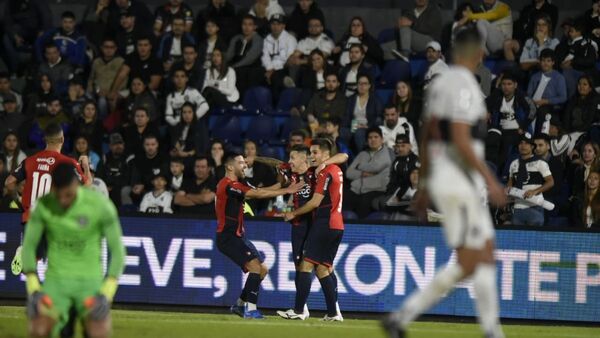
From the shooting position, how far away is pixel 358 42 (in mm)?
18062

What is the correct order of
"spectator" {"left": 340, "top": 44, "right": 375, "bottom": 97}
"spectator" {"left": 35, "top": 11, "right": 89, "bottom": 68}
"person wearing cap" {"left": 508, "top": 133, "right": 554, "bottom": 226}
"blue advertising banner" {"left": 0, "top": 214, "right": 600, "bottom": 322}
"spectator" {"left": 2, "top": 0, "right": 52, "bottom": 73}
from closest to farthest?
"blue advertising banner" {"left": 0, "top": 214, "right": 600, "bottom": 322} → "person wearing cap" {"left": 508, "top": 133, "right": 554, "bottom": 226} → "spectator" {"left": 340, "top": 44, "right": 375, "bottom": 97} → "spectator" {"left": 35, "top": 11, "right": 89, "bottom": 68} → "spectator" {"left": 2, "top": 0, "right": 52, "bottom": 73}

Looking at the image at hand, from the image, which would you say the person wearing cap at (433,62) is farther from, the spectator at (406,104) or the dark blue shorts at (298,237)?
the dark blue shorts at (298,237)

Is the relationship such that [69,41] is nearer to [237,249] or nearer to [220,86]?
[220,86]

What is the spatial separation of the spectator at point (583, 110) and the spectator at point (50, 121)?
7314 millimetres

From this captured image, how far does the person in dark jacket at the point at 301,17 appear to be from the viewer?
1888cm

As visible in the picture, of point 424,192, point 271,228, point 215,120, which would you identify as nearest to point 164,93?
point 215,120

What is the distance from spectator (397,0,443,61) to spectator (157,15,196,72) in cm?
330

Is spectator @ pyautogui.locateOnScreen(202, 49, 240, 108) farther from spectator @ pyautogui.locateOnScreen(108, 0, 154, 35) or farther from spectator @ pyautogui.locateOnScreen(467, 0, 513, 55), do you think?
spectator @ pyautogui.locateOnScreen(467, 0, 513, 55)

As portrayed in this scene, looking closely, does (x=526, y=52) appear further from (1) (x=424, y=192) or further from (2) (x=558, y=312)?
(1) (x=424, y=192)

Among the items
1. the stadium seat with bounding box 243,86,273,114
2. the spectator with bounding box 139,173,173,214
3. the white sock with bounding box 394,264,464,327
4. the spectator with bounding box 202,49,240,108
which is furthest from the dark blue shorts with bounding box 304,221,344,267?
the spectator with bounding box 202,49,240,108

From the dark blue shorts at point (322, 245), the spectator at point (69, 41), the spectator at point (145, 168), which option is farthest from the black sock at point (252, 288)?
the spectator at point (69, 41)

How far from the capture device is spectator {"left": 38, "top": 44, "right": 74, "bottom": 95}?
18.8 m

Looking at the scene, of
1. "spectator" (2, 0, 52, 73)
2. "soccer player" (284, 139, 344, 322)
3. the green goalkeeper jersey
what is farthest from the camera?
"spectator" (2, 0, 52, 73)

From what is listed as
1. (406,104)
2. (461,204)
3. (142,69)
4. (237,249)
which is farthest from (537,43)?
(461,204)
